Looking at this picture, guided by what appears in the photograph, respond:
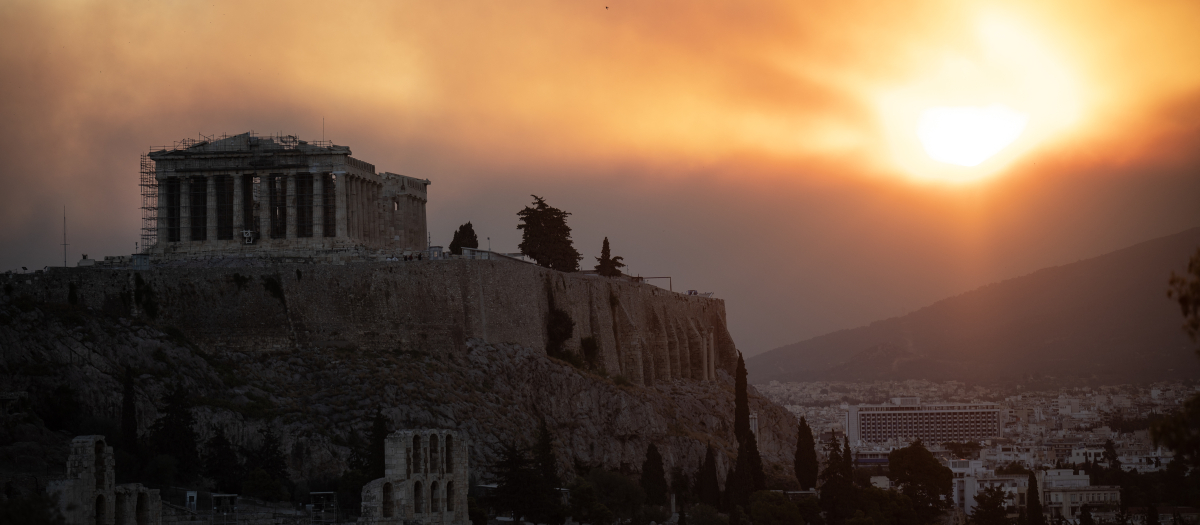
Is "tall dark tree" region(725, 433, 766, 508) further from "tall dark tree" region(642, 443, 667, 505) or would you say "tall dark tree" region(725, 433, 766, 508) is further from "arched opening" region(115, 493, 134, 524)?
"arched opening" region(115, 493, 134, 524)

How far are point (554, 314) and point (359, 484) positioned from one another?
2670 cm

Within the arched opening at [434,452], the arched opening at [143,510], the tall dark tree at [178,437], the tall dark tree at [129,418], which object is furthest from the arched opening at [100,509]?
the tall dark tree at [129,418]

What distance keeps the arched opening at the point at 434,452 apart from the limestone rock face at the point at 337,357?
13.9 m

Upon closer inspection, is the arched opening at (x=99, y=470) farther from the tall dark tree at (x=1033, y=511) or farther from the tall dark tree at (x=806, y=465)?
the tall dark tree at (x=1033, y=511)

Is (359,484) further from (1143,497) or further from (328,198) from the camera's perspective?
(1143,497)

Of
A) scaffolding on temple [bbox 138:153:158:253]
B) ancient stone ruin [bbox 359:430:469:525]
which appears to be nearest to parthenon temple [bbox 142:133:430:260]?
scaffolding on temple [bbox 138:153:158:253]

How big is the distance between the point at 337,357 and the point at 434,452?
21.2 metres

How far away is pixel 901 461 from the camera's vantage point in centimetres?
9212

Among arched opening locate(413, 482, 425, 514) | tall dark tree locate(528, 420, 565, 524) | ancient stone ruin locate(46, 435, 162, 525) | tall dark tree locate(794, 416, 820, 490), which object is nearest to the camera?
ancient stone ruin locate(46, 435, 162, 525)

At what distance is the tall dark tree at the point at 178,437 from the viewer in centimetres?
5816

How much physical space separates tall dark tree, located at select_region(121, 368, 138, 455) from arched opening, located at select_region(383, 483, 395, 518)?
567 inches

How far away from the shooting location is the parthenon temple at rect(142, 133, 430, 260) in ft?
256

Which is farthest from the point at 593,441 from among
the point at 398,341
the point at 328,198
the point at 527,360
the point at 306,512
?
the point at 306,512

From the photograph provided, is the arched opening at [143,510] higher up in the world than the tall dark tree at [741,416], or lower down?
lower down
